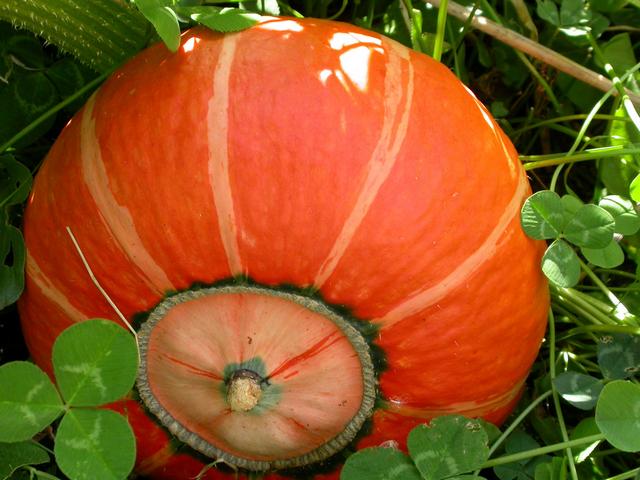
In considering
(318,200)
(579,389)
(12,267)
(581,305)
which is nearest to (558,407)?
(579,389)

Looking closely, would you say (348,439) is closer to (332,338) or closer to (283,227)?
(332,338)

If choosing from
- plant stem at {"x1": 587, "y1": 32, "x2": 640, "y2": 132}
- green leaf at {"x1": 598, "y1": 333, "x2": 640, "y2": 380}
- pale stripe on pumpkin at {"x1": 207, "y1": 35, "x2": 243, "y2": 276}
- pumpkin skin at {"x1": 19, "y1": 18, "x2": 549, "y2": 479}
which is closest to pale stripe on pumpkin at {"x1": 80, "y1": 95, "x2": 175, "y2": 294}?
pumpkin skin at {"x1": 19, "y1": 18, "x2": 549, "y2": 479}

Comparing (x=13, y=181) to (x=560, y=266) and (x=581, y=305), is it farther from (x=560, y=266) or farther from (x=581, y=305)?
(x=581, y=305)

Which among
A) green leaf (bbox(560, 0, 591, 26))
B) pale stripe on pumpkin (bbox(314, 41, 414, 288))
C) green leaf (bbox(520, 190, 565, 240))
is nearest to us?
pale stripe on pumpkin (bbox(314, 41, 414, 288))

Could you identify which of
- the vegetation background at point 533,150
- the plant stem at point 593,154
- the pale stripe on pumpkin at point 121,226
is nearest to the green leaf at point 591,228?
the vegetation background at point 533,150

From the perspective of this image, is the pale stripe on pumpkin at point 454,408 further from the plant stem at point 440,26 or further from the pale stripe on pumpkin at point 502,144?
the plant stem at point 440,26

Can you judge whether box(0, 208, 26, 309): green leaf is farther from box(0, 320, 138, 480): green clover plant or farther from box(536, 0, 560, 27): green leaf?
box(536, 0, 560, 27): green leaf

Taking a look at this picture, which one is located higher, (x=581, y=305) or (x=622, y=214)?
(x=622, y=214)
